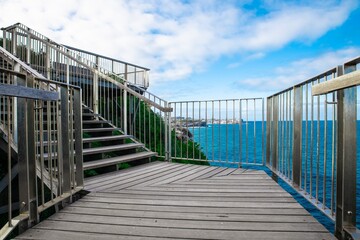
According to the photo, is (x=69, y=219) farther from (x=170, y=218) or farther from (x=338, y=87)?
(x=338, y=87)

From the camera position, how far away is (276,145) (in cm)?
337

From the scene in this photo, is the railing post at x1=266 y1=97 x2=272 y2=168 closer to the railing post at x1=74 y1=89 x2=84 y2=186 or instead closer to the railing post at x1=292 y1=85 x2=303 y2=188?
the railing post at x1=292 y1=85 x2=303 y2=188

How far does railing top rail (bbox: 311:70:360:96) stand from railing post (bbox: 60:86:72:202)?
81.5 inches

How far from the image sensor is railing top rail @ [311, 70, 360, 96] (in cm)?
126

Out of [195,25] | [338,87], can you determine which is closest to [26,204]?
[338,87]

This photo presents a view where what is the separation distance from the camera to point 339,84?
4.64 ft

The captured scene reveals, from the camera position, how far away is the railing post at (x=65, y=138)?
Result: 2.31 meters

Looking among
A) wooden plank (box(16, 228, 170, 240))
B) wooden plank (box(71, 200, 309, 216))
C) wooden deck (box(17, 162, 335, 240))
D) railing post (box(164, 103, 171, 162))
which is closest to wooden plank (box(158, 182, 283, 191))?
wooden deck (box(17, 162, 335, 240))

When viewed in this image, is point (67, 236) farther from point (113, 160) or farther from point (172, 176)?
point (113, 160)

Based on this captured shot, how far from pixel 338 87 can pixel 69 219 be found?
7.09 ft

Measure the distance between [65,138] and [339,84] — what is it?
2.23m

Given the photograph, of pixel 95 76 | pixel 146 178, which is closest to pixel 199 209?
pixel 146 178

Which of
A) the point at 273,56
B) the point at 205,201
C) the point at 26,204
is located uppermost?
the point at 273,56

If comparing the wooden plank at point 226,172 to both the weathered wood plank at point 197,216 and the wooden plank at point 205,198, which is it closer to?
the wooden plank at point 205,198
